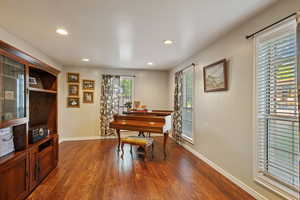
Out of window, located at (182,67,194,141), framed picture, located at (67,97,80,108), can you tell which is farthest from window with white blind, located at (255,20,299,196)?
framed picture, located at (67,97,80,108)

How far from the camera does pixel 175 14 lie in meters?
2.03

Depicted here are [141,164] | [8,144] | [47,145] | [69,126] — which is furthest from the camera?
[69,126]

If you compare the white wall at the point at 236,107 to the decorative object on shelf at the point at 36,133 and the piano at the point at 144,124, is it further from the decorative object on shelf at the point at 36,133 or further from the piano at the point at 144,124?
the decorative object on shelf at the point at 36,133

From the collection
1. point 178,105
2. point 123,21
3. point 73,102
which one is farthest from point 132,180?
point 73,102

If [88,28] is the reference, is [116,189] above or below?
below

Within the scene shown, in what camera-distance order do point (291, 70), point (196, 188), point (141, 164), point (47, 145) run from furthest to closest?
point (141, 164) < point (47, 145) < point (196, 188) < point (291, 70)

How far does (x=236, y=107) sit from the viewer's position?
95.7 inches

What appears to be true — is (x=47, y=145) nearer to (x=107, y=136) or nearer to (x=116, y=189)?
(x=116, y=189)

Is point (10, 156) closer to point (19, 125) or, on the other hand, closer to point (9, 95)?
point (19, 125)

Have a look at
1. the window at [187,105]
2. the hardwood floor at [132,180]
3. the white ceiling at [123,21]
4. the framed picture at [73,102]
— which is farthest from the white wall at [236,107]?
the framed picture at [73,102]

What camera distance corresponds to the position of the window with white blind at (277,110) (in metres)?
1.68

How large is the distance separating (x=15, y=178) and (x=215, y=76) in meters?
3.45

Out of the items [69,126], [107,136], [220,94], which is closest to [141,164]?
[220,94]

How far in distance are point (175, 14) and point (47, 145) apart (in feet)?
10.2
